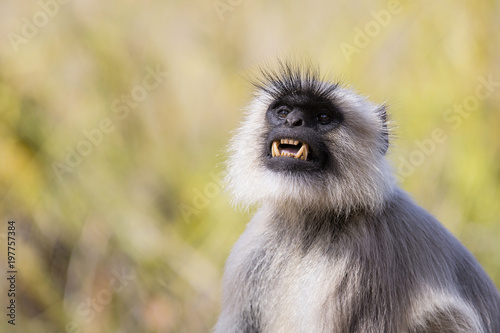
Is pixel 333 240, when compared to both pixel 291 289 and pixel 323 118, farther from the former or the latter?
pixel 323 118

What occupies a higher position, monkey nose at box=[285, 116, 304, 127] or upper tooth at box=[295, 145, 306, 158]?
monkey nose at box=[285, 116, 304, 127]

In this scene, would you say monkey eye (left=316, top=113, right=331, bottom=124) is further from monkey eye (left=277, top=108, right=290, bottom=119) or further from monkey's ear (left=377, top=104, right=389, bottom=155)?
monkey's ear (left=377, top=104, right=389, bottom=155)

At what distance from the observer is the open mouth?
2674 mm

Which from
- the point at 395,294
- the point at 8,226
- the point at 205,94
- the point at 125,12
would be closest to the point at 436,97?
the point at 205,94

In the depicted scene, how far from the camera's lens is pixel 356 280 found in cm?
261

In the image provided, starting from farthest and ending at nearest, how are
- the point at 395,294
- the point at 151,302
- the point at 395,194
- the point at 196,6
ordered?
1. the point at 196,6
2. the point at 151,302
3. the point at 395,194
4. the point at 395,294

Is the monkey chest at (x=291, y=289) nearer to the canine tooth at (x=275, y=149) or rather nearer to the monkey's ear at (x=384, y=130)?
the canine tooth at (x=275, y=149)

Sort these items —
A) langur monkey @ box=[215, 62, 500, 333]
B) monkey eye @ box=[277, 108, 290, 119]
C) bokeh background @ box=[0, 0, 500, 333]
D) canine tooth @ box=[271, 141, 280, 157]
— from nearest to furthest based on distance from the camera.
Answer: langur monkey @ box=[215, 62, 500, 333] < canine tooth @ box=[271, 141, 280, 157] < monkey eye @ box=[277, 108, 290, 119] < bokeh background @ box=[0, 0, 500, 333]

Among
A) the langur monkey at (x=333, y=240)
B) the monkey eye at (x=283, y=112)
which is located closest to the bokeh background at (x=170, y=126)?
the langur monkey at (x=333, y=240)

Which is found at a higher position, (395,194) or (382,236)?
(395,194)

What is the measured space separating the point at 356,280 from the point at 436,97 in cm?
318

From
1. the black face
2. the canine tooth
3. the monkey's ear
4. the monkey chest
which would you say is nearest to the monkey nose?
the black face

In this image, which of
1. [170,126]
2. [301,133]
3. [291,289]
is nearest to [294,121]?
[301,133]

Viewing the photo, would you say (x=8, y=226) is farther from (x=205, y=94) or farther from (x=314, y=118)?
(x=314, y=118)
